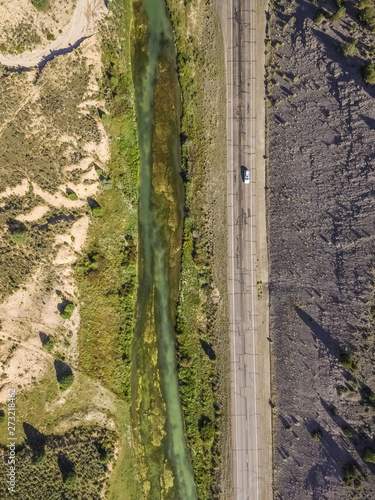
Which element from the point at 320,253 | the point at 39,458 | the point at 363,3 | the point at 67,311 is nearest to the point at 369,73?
the point at 363,3

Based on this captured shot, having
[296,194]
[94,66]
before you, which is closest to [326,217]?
[296,194]

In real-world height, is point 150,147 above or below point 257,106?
below

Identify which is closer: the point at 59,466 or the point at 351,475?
the point at 351,475

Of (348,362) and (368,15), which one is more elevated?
(368,15)

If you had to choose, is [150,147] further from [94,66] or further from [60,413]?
[60,413]

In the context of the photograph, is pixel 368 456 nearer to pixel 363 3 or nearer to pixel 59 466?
pixel 59 466

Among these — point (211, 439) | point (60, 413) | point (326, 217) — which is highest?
point (326, 217)

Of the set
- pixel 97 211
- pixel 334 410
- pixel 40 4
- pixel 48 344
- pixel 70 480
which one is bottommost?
pixel 70 480
